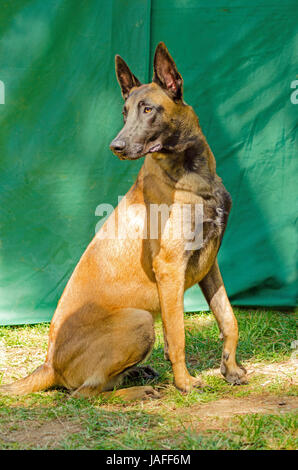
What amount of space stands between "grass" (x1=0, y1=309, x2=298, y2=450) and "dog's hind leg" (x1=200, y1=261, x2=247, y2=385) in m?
0.08

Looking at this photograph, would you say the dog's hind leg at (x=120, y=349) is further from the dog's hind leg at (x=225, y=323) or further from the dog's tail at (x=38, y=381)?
the dog's hind leg at (x=225, y=323)

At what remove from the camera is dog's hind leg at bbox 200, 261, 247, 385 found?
369cm

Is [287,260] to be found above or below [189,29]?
below

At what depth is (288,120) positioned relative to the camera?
5203 mm

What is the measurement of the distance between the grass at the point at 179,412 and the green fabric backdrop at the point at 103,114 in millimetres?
1066

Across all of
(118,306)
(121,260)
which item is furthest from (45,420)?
(121,260)

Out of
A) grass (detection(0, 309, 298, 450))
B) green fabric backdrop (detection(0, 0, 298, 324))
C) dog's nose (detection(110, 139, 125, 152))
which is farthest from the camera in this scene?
green fabric backdrop (detection(0, 0, 298, 324))

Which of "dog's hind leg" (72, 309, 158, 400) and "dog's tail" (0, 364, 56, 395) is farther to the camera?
"dog's tail" (0, 364, 56, 395)

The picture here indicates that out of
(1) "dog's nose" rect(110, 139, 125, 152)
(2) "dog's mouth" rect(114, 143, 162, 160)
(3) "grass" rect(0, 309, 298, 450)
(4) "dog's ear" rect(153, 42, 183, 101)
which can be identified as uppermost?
(4) "dog's ear" rect(153, 42, 183, 101)

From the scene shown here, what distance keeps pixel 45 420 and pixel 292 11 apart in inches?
159

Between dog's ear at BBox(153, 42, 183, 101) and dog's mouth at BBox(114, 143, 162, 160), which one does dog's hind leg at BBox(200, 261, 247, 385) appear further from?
dog's ear at BBox(153, 42, 183, 101)

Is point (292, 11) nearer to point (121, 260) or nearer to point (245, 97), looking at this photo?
point (245, 97)

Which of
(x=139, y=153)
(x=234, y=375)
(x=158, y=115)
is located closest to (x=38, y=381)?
(x=234, y=375)

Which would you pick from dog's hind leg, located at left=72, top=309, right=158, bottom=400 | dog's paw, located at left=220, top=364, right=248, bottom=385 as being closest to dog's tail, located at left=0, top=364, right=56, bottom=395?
dog's hind leg, located at left=72, top=309, right=158, bottom=400
